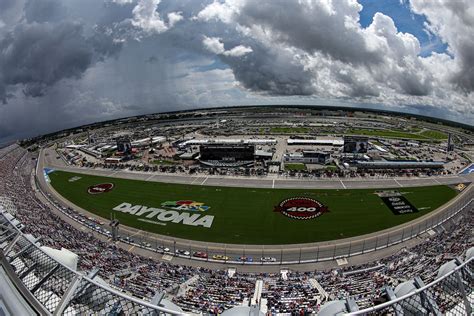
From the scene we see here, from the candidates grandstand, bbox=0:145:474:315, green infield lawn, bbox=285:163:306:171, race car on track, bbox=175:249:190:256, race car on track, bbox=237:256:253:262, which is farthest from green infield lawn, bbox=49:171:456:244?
green infield lawn, bbox=285:163:306:171

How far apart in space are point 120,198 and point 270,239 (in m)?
32.1

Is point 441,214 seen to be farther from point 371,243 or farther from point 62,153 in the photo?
point 62,153

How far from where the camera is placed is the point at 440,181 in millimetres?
56625

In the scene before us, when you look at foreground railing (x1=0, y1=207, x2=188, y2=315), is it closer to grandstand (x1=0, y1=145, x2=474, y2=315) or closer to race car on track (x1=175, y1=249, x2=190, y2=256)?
grandstand (x1=0, y1=145, x2=474, y2=315)

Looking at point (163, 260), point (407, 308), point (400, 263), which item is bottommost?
point (163, 260)

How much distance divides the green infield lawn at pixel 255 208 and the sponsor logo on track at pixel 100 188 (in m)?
0.97

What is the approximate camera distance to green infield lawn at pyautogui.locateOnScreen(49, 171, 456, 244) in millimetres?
37031

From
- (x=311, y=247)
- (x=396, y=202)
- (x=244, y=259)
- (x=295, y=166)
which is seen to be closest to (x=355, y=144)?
(x=295, y=166)

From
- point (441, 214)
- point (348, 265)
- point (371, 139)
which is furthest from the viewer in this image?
point (371, 139)

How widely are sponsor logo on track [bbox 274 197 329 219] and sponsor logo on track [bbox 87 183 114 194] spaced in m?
37.1

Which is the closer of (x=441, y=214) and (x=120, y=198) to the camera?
(x=441, y=214)

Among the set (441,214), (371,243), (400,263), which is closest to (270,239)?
(371,243)

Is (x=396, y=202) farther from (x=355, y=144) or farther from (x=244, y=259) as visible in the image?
(x=355, y=144)

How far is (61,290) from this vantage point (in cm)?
920
